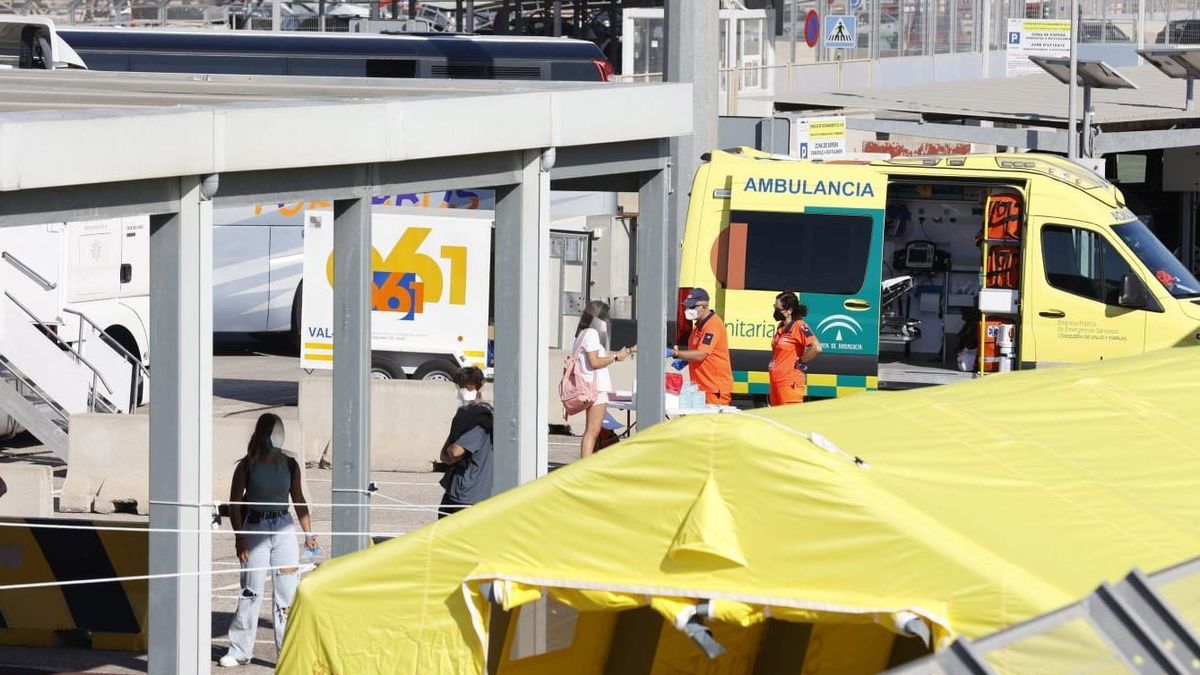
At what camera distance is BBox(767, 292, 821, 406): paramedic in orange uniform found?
14.8 meters

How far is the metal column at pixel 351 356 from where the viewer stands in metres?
9.02

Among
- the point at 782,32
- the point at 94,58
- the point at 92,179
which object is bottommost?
the point at 92,179

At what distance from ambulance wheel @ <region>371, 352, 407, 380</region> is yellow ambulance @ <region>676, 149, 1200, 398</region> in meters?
4.01

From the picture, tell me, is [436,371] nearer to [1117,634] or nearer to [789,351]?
[789,351]

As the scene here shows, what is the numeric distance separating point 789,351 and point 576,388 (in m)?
1.76

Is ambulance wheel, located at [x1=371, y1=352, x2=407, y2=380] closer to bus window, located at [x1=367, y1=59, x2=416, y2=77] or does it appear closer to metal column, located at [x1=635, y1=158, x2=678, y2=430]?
metal column, located at [x1=635, y1=158, x2=678, y2=430]

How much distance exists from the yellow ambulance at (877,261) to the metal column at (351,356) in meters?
7.57

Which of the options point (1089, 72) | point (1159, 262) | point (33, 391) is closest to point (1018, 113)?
point (1089, 72)

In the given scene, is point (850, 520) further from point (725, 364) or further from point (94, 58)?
point (94, 58)

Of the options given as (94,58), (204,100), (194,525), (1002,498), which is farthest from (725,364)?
(94,58)

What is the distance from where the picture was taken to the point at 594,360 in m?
14.5

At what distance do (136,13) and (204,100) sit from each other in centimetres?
5999

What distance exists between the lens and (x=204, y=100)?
10180mm

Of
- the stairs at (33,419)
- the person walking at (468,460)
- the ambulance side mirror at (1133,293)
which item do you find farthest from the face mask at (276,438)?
the ambulance side mirror at (1133,293)
